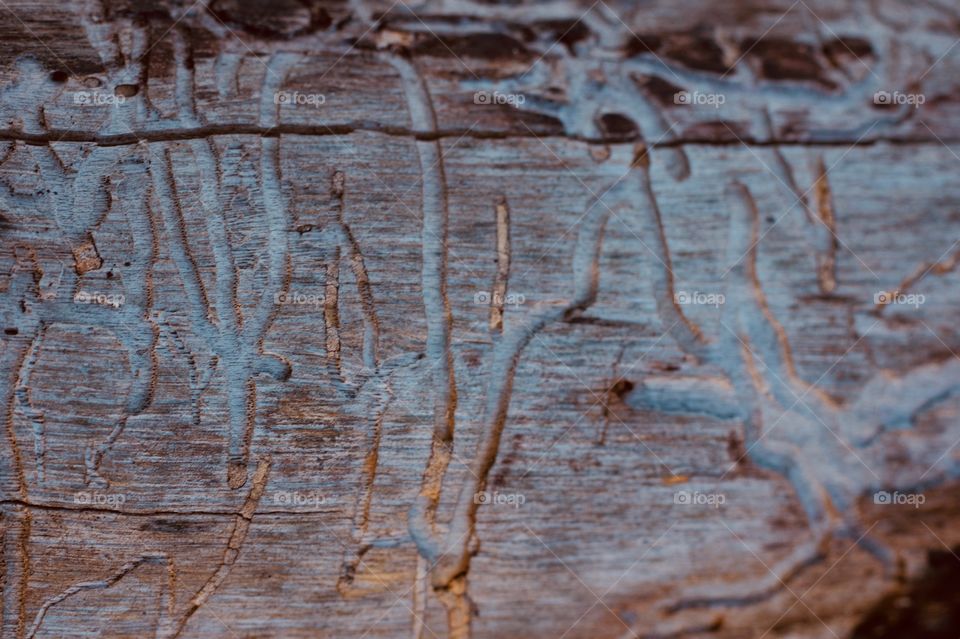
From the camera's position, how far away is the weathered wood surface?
220cm

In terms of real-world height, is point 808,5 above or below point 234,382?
above

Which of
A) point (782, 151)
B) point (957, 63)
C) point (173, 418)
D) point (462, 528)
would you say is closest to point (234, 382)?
point (173, 418)

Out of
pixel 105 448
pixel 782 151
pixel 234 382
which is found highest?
pixel 782 151

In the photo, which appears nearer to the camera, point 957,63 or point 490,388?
point 490,388

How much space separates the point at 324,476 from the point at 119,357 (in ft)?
2.41

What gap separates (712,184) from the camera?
2.32m

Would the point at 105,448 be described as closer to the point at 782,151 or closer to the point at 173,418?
the point at 173,418

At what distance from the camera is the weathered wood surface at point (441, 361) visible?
7.23 ft

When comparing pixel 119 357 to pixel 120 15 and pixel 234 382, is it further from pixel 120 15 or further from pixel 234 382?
pixel 120 15

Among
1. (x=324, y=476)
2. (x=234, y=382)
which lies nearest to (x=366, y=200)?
(x=234, y=382)

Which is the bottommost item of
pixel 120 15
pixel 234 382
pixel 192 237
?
pixel 234 382

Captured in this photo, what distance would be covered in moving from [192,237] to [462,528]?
4.07 ft

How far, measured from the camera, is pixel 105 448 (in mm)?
2209

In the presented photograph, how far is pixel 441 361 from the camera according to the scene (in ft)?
7.32
